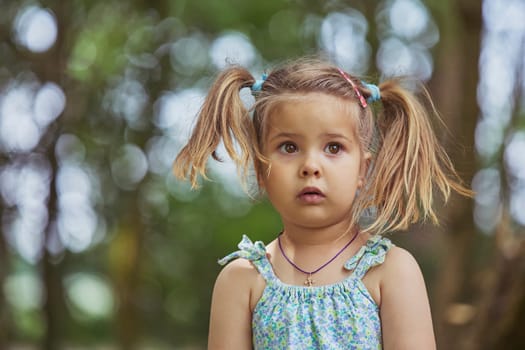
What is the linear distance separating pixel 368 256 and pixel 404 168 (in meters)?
0.32

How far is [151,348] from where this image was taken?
19.1m

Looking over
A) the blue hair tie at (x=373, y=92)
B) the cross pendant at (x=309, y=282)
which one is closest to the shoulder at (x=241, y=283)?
the cross pendant at (x=309, y=282)

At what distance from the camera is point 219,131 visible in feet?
10.1

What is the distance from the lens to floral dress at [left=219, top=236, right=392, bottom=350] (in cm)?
282

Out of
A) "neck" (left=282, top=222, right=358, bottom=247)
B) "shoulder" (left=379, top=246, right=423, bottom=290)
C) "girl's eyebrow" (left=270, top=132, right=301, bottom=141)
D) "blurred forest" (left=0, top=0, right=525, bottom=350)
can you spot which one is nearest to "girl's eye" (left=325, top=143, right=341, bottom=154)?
"girl's eyebrow" (left=270, top=132, right=301, bottom=141)

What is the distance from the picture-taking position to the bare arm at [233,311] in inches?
117

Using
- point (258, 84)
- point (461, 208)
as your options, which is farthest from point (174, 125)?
point (258, 84)

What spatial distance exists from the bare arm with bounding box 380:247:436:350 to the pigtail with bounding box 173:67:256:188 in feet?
1.94

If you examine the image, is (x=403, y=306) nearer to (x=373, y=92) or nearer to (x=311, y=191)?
(x=311, y=191)

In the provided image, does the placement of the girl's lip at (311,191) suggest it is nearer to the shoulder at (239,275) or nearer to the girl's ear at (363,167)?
the girl's ear at (363,167)

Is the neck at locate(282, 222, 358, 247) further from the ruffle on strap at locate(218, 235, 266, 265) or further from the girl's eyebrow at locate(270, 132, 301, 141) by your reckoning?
the girl's eyebrow at locate(270, 132, 301, 141)

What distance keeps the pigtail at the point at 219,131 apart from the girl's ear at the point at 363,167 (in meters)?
0.37

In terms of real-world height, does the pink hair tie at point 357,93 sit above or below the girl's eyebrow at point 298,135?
above

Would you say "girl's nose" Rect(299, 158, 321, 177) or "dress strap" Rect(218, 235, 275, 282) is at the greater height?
"girl's nose" Rect(299, 158, 321, 177)
